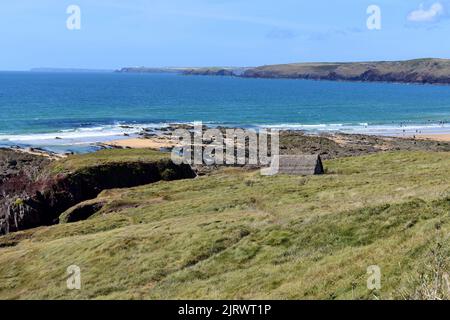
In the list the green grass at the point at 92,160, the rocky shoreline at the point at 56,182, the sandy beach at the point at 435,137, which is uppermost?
the green grass at the point at 92,160

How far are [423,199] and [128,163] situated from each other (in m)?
35.4

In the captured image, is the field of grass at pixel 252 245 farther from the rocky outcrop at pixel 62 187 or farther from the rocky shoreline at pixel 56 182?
the rocky outcrop at pixel 62 187

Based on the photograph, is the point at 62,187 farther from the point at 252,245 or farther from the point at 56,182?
the point at 252,245

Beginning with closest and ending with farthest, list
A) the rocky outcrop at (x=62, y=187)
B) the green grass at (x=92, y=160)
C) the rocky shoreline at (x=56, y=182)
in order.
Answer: the rocky outcrop at (x=62, y=187), the rocky shoreline at (x=56, y=182), the green grass at (x=92, y=160)

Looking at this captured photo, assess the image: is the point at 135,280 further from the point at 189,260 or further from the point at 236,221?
the point at 236,221

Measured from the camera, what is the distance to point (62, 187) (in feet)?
158

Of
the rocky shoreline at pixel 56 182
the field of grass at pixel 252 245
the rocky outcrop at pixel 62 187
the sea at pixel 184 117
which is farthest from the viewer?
the sea at pixel 184 117

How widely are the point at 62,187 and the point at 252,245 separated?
93.4ft

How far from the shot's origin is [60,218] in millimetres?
43406

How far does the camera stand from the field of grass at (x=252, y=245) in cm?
1717

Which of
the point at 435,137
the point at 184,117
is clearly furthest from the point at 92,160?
Result: the point at 184,117

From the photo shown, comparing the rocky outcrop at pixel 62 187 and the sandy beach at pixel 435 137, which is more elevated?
the rocky outcrop at pixel 62 187

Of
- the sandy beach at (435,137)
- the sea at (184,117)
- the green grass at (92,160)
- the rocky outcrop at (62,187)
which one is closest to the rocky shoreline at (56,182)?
the rocky outcrop at (62,187)

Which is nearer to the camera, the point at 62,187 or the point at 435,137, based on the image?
the point at 62,187
